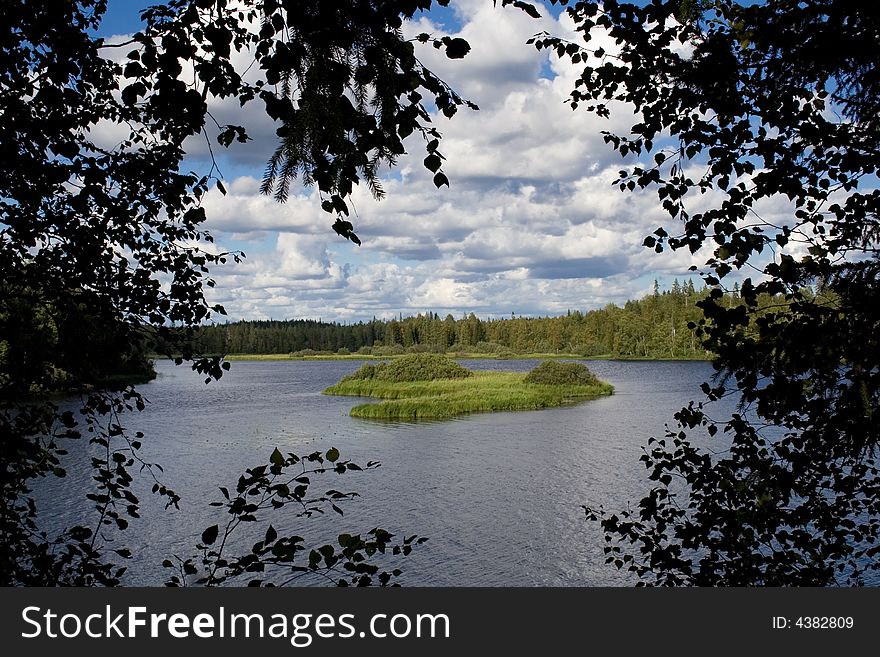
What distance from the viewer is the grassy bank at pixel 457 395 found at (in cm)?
4425

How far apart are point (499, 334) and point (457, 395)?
119 m

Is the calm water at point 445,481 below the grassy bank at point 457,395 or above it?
below

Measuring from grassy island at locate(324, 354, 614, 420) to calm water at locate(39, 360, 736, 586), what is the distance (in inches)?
100

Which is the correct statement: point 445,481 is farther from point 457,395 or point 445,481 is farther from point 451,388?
point 451,388

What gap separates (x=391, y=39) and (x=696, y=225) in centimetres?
291

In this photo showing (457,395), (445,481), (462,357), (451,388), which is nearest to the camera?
(445,481)

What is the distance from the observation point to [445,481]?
24.6 meters

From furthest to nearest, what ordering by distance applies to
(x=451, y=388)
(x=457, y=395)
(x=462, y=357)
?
(x=462, y=357) < (x=451, y=388) < (x=457, y=395)

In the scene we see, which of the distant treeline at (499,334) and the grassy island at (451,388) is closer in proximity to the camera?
the grassy island at (451,388)

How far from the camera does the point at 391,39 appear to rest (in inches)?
110

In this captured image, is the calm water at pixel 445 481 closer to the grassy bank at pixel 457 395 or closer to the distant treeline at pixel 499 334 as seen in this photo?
the grassy bank at pixel 457 395

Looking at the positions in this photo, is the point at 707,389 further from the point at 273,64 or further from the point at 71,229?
the point at 71,229

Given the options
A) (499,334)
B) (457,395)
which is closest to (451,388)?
(457,395)

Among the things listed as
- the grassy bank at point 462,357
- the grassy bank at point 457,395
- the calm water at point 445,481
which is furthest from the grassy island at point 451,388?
the grassy bank at point 462,357
